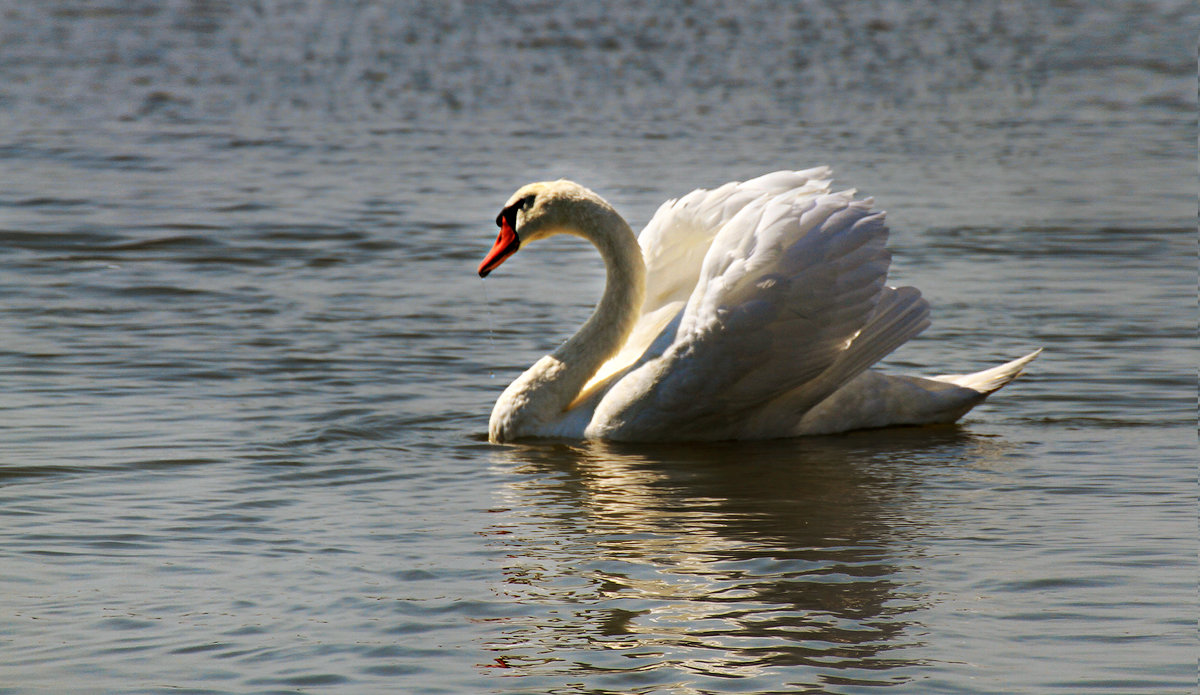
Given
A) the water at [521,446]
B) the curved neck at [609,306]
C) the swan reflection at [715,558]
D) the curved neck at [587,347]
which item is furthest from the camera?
the curved neck at [609,306]

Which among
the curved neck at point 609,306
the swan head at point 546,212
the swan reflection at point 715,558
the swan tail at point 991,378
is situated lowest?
the swan reflection at point 715,558

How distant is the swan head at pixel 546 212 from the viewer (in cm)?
873

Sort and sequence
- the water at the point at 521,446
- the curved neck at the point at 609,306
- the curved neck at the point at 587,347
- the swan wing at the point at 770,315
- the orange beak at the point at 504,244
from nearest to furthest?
the water at the point at 521,446
the swan wing at the point at 770,315
the curved neck at the point at 587,347
the curved neck at the point at 609,306
the orange beak at the point at 504,244

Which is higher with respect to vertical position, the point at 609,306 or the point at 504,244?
the point at 504,244

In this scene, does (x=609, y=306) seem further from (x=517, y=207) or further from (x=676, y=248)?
(x=517, y=207)

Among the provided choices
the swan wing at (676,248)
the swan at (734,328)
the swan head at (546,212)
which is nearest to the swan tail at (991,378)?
the swan at (734,328)

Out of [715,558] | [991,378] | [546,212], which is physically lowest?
[715,558]

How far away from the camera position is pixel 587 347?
8.66 meters

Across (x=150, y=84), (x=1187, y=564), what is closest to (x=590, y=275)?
(x=1187, y=564)

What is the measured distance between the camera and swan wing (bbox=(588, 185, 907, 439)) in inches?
307

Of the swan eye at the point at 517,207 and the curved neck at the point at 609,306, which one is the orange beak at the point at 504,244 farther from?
the curved neck at the point at 609,306

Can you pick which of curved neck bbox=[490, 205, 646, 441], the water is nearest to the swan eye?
curved neck bbox=[490, 205, 646, 441]

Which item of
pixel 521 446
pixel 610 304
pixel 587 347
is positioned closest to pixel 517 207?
pixel 610 304

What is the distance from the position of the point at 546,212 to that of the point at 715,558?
2.97 m
